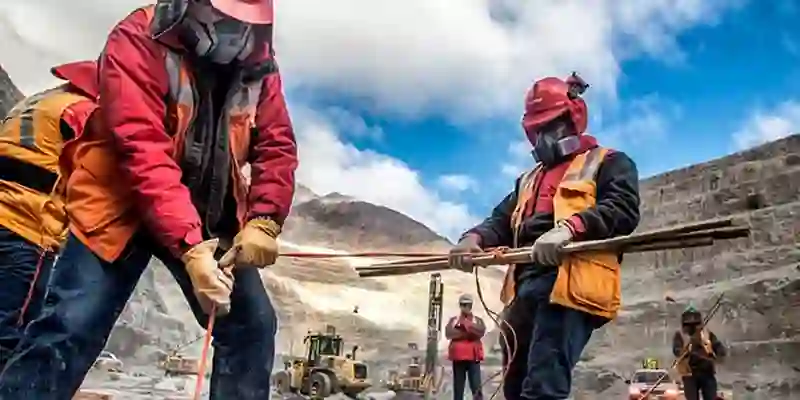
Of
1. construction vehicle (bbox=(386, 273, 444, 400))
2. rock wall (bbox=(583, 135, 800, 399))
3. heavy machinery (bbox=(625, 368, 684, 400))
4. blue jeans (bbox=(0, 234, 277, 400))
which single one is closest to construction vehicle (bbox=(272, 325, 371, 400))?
construction vehicle (bbox=(386, 273, 444, 400))

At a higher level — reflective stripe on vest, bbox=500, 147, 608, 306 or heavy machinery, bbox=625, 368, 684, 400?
reflective stripe on vest, bbox=500, 147, 608, 306

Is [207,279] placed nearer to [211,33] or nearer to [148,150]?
[148,150]

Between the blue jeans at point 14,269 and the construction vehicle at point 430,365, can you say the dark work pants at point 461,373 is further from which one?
the blue jeans at point 14,269

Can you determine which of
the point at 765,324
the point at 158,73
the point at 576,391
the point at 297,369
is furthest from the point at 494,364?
the point at 158,73

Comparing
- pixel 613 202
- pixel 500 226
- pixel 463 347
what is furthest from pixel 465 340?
pixel 613 202

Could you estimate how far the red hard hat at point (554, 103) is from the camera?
3.02 m

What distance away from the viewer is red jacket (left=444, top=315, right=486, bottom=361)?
732 centimetres

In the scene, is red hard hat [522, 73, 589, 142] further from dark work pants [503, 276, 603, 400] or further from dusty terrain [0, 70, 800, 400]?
dusty terrain [0, 70, 800, 400]

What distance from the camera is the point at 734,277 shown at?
13.0m

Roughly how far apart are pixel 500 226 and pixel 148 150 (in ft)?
5.49

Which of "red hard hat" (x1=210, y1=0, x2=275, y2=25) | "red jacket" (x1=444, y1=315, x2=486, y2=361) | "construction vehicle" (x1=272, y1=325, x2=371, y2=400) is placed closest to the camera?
"red hard hat" (x1=210, y1=0, x2=275, y2=25)

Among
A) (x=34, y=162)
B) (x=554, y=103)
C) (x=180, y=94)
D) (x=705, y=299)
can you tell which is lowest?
(x=180, y=94)

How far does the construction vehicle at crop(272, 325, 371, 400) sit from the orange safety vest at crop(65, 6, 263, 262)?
1035cm

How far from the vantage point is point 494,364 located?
1480 cm
